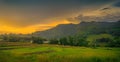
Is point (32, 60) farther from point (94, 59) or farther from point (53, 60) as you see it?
point (94, 59)

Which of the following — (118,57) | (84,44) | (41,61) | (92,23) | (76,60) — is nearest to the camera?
(41,61)

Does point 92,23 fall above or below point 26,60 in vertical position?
above

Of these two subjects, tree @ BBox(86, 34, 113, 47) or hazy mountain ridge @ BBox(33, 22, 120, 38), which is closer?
tree @ BBox(86, 34, 113, 47)

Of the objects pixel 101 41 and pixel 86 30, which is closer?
pixel 101 41

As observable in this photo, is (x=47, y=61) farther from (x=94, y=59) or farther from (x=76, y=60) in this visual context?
(x=94, y=59)

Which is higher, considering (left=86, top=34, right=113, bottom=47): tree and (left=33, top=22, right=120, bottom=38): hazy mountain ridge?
(left=33, top=22, right=120, bottom=38): hazy mountain ridge

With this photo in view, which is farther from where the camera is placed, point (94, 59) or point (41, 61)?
point (94, 59)

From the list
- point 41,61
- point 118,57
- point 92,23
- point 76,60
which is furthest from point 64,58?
point 92,23

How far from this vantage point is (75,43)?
4503 centimetres

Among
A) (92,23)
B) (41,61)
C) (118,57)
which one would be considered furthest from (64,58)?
(92,23)

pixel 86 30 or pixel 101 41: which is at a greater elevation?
pixel 86 30

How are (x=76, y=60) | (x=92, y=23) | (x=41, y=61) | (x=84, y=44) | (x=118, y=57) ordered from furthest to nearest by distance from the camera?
(x=92, y=23) < (x=84, y=44) < (x=118, y=57) < (x=76, y=60) < (x=41, y=61)

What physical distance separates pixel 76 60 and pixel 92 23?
16480 cm

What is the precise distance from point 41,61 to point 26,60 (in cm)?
162
